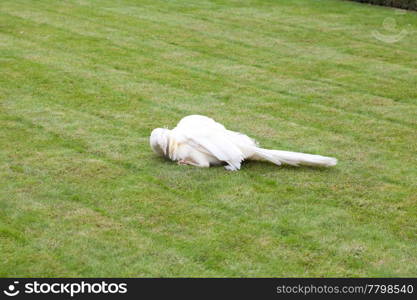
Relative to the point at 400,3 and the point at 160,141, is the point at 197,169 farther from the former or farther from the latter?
the point at 400,3

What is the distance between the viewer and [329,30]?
1783 centimetres

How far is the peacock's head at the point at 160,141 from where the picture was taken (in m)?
9.16

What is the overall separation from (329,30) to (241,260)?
39.2 ft

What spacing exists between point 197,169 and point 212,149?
298 mm

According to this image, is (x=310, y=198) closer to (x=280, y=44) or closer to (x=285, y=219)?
(x=285, y=219)

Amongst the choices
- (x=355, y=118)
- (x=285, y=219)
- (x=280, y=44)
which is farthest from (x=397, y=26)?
(x=285, y=219)

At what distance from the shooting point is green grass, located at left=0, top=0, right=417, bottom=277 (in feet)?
22.8
